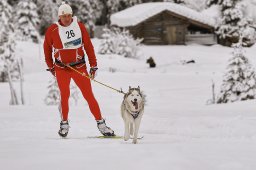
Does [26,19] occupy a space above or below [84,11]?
below

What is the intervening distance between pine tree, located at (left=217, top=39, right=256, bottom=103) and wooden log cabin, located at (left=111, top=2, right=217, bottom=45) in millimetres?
27359

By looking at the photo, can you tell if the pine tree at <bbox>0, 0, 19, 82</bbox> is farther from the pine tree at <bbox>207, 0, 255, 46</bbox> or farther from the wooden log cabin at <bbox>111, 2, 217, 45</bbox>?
the pine tree at <bbox>207, 0, 255, 46</bbox>

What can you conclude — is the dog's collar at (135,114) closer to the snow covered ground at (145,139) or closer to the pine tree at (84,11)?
the snow covered ground at (145,139)

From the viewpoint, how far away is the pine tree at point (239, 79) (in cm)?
1580

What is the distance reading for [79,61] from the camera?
7.67 metres

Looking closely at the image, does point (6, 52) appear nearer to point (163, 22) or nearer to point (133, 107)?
point (133, 107)

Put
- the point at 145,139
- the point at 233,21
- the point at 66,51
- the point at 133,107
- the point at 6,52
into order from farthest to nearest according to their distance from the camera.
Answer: the point at 233,21 < the point at 6,52 < the point at 145,139 < the point at 66,51 < the point at 133,107

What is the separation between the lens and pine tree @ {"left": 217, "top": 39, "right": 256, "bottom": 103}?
15805mm

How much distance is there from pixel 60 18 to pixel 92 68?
0.98 meters

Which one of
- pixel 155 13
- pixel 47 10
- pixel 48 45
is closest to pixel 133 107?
pixel 48 45

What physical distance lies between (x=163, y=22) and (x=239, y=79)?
30.2 m

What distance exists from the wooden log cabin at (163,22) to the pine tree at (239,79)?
27359 millimetres

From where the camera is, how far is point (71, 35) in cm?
747

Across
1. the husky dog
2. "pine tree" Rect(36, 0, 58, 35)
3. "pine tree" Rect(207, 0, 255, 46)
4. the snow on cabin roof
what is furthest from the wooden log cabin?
the husky dog
